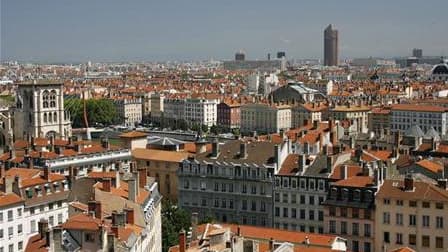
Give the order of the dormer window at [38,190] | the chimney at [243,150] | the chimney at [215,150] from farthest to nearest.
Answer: the chimney at [215,150], the chimney at [243,150], the dormer window at [38,190]

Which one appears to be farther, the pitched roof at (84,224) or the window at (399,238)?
the window at (399,238)

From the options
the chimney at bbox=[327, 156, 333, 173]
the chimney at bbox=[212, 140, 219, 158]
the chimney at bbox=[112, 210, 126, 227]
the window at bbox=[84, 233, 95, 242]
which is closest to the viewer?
the window at bbox=[84, 233, 95, 242]

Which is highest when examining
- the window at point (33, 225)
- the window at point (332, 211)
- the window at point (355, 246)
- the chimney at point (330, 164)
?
the chimney at point (330, 164)

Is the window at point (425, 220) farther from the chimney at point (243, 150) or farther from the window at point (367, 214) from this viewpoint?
the chimney at point (243, 150)

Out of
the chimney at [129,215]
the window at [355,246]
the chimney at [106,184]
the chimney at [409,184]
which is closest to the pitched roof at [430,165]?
the chimney at [409,184]

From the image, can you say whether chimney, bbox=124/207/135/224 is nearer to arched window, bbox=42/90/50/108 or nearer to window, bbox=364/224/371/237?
window, bbox=364/224/371/237

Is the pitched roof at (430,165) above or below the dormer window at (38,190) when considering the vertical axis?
above

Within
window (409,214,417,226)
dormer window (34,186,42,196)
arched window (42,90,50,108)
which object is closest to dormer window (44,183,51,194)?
dormer window (34,186,42,196)

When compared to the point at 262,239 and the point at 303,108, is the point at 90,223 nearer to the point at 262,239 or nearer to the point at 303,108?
the point at 262,239

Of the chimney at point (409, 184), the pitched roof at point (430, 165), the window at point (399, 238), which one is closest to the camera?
the chimney at point (409, 184)

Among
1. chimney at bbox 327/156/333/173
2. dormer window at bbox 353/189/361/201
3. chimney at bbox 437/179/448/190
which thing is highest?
chimney at bbox 327/156/333/173
